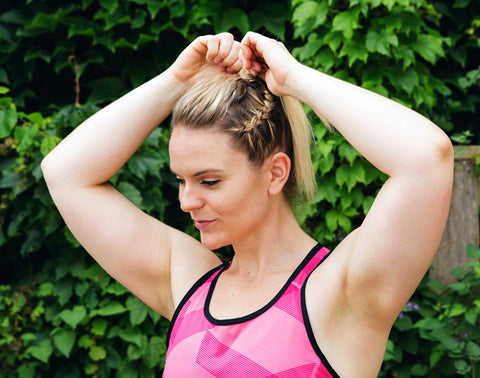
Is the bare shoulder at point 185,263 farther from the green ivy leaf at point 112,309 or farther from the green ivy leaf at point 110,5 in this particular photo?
the green ivy leaf at point 110,5

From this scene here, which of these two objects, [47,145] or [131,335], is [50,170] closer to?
[47,145]

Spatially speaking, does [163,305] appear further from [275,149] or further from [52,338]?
[52,338]

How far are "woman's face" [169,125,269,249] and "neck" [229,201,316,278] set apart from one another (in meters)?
0.11

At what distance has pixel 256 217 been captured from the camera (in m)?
1.57

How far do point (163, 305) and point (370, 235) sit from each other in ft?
2.62

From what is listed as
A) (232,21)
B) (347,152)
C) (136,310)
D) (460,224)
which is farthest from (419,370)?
(232,21)

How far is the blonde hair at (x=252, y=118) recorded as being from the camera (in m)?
1.53

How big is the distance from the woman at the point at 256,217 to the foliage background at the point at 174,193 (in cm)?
115

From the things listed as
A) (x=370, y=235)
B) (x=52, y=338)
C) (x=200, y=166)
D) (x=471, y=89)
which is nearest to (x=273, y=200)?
(x=200, y=166)

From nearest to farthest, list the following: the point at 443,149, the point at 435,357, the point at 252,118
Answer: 1. the point at 443,149
2. the point at 252,118
3. the point at 435,357

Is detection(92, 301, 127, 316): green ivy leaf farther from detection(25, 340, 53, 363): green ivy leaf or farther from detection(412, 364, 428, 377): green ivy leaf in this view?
detection(412, 364, 428, 377): green ivy leaf

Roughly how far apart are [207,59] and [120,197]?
0.50 m

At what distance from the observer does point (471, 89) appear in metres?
3.48

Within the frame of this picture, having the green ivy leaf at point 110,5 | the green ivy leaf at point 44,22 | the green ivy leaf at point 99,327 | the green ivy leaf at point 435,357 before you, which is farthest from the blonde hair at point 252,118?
the green ivy leaf at point 44,22
